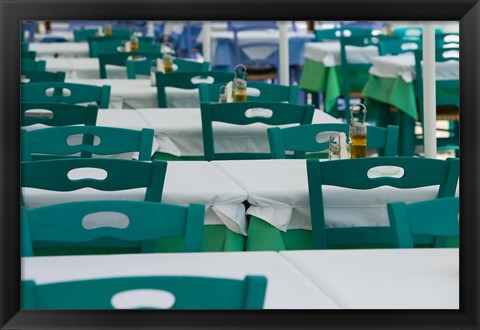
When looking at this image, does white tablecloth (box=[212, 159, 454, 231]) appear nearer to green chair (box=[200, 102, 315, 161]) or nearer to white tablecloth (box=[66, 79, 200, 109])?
green chair (box=[200, 102, 315, 161])

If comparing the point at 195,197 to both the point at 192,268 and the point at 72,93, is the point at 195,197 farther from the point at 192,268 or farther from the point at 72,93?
the point at 72,93

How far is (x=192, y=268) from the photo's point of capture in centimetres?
180

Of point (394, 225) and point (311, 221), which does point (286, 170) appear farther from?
point (394, 225)

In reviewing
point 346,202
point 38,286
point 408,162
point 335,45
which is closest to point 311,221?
point 346,202

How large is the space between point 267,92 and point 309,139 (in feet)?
4.33

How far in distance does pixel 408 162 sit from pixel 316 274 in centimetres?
95

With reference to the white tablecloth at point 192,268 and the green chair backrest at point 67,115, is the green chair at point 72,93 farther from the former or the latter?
the white tablecloth at point 192,268

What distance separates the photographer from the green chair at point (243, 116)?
3.84 meters

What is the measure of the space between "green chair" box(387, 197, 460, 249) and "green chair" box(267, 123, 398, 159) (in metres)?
1.34

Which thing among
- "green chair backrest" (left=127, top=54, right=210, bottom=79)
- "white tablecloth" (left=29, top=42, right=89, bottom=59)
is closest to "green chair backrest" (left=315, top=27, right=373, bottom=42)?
"white tablecloth" (left=29, top=42, right=89, bottom=59)

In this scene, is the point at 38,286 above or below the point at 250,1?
below

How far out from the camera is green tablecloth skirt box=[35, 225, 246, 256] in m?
2.44

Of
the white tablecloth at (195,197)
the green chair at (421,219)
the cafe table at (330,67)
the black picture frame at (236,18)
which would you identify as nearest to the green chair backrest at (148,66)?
the cafe table at (330,67)

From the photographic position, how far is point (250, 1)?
114 centimetres
